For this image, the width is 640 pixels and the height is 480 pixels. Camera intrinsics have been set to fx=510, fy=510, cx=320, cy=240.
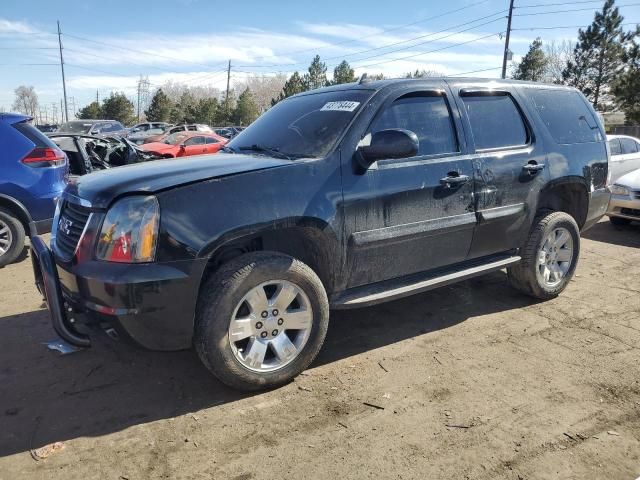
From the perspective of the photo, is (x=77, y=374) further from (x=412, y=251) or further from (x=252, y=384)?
(x=412, y=251)

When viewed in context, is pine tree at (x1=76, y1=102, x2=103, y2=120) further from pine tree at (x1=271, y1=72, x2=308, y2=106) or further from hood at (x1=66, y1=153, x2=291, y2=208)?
hood at (x1=66, y1=153, x2=291, y2=208)

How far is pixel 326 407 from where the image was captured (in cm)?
302

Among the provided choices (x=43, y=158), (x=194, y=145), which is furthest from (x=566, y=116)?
(x=194, y=145)

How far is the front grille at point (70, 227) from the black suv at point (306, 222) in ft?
0.05

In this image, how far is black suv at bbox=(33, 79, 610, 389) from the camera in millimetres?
2791

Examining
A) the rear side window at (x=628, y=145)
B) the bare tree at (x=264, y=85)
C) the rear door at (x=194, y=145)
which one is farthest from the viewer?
the bare tree at (x=264, y=85)

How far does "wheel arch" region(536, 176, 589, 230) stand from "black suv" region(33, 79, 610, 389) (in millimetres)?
73

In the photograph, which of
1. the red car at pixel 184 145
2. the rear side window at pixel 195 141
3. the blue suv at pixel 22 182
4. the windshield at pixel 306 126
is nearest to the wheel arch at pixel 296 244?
the windshield at pixel 306 126

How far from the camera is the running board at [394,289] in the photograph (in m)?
3.44

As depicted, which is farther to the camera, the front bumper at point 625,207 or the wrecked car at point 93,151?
the wrecked car at point 93,151

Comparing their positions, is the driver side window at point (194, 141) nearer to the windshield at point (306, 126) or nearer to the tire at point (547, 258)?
the windshield at point (306, 126)

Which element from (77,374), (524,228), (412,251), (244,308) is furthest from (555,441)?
(77,374)

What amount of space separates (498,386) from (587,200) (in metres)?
2.59

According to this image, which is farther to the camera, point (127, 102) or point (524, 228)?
point (127, 102)
